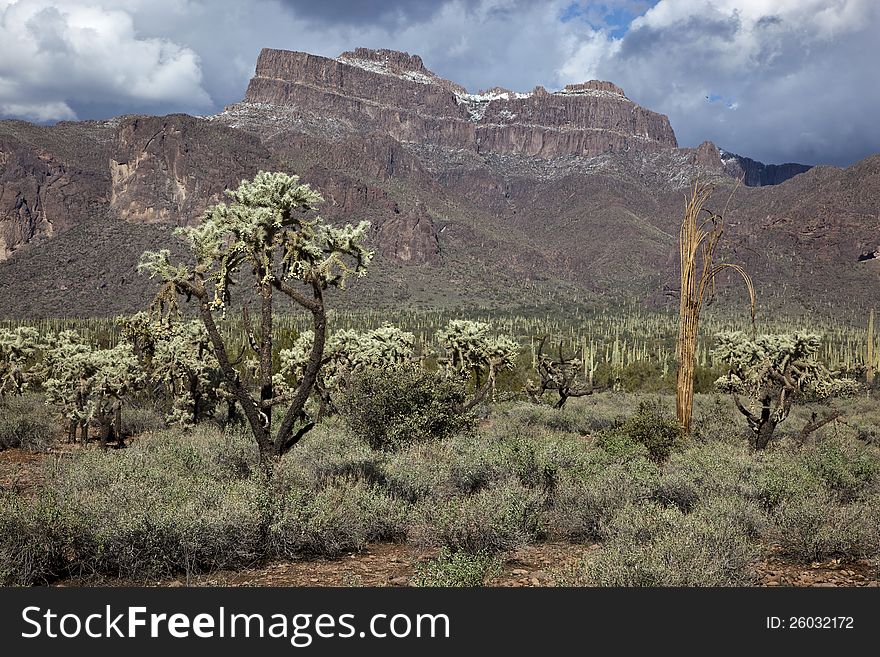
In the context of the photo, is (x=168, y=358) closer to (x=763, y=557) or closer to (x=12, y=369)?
(x=12, y=369)

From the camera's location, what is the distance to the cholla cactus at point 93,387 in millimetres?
A: 18031

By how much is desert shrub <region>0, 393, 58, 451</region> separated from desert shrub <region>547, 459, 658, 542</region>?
13628mm

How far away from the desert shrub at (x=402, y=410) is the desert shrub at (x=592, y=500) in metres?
6.04

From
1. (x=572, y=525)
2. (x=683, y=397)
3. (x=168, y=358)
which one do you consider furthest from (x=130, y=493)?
(x=168, y=358)

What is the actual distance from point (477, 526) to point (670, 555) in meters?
2.05

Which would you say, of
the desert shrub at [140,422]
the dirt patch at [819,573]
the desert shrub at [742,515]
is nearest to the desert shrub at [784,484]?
the desert shrub at [742,515]

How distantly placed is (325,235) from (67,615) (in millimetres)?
5571

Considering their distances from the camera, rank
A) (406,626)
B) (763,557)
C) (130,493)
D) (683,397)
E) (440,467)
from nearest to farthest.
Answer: (406,626) → (763,557) → (130,493) → (440,467) → (683,397)

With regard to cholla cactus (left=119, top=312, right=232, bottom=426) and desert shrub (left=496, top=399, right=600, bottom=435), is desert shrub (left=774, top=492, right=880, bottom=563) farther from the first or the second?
cholla cactus (left=119, top=312, right=232, bottom=426)

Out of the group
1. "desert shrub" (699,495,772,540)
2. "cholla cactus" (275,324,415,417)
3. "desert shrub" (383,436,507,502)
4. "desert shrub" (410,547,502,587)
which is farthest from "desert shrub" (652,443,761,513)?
"cholla cactus" (275,324,415,417)

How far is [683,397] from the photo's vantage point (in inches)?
515

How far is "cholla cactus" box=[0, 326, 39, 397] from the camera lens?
23.5 metres

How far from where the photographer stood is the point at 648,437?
46.4ft

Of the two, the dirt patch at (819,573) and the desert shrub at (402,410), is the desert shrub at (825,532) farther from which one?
the desert shrub at (402,410)
